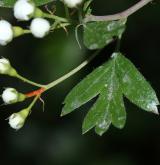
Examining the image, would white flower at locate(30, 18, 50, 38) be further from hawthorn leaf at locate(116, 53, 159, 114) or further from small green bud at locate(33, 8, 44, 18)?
hawthorn leaf at locate(116, 53, 159, 114)

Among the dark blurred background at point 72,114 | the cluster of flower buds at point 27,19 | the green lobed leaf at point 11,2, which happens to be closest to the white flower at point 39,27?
the cluster of flower buds at point 27,19

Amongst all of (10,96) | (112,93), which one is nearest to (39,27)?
(10,96)

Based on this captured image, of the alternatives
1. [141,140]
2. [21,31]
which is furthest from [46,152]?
[21,31]

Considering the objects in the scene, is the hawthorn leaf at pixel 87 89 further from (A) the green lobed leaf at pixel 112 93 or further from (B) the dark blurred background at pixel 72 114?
(B) the dark blurred background at pixel 72 114

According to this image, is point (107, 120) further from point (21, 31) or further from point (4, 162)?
point (4, 162)

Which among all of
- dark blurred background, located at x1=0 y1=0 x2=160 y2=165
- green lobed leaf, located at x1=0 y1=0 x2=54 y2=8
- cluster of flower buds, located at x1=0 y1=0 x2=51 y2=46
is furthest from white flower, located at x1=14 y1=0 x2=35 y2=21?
dark blurred background, located at x1=0 y1=0 x2=160 y2=165

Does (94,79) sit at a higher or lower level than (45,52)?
higher

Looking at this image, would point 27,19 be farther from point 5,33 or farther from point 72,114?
point 72,114
